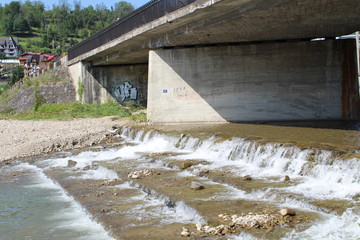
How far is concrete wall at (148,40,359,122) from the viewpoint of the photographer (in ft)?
84.0

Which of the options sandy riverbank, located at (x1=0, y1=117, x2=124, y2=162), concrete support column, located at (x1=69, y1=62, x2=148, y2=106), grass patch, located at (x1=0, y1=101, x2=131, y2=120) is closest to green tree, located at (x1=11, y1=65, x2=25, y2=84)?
concrete support column, located at (x1=69, y1=62, x2=148, y2=106)

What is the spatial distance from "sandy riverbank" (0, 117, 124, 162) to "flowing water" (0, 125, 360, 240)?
4010 mm

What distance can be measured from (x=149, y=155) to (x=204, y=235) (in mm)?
10191

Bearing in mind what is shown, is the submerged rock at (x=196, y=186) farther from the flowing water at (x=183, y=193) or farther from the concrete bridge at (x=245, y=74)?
the concrete bridge at (x=245, y=74)

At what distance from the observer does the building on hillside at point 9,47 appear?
178375mm

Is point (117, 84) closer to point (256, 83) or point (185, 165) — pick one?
point (256, 83)

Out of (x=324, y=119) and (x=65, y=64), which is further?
(x=65, y=64)

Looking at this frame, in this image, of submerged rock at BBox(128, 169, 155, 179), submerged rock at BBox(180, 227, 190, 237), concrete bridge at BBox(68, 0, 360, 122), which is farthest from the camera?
concrete bridge at BBox(68, 0, 360, 122)

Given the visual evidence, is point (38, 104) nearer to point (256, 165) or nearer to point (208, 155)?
point (208, 155)

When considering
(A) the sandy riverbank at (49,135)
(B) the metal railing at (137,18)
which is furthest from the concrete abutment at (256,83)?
(A) the sandy riverbank at (49,135)

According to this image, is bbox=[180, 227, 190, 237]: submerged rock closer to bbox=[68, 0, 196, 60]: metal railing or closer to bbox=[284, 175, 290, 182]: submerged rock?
bbox=[284, 175, 290, 182]: submerged rock

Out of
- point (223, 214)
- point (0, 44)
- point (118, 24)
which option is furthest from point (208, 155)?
point (0, 44)

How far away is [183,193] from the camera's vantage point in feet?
38.4

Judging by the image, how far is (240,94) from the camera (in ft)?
86.2
